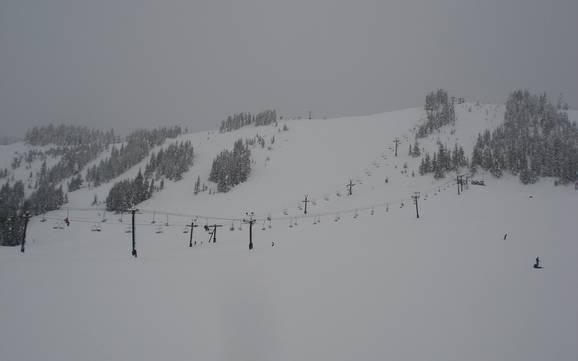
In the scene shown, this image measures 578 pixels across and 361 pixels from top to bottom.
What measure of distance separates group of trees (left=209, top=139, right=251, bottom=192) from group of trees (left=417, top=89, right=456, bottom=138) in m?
55.2

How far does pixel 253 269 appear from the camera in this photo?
2091cm

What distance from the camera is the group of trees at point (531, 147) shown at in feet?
164

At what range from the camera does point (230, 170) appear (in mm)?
76625

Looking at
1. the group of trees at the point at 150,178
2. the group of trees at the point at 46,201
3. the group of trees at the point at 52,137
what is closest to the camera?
the group of trees at the point at 150,178

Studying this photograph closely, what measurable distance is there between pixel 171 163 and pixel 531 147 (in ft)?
319

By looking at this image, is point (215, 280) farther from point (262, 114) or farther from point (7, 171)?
point (7, 171)

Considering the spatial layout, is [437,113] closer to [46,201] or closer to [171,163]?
[171,163]

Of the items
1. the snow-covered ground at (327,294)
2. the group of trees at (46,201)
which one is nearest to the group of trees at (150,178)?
the group of trees at (46,201)

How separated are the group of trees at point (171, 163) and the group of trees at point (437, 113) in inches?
3011

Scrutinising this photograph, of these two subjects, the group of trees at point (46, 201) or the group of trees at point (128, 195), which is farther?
the group of trees at point (46, 201)

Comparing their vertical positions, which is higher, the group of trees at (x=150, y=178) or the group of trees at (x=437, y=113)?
the group of trees at (x=437, y=113)

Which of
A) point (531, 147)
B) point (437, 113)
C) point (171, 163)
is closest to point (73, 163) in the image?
point (171, 163)

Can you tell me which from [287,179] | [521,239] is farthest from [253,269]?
[287,179]

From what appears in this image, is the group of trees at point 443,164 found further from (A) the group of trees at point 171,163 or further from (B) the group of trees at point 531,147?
(A) the group of trees at point 171,163
